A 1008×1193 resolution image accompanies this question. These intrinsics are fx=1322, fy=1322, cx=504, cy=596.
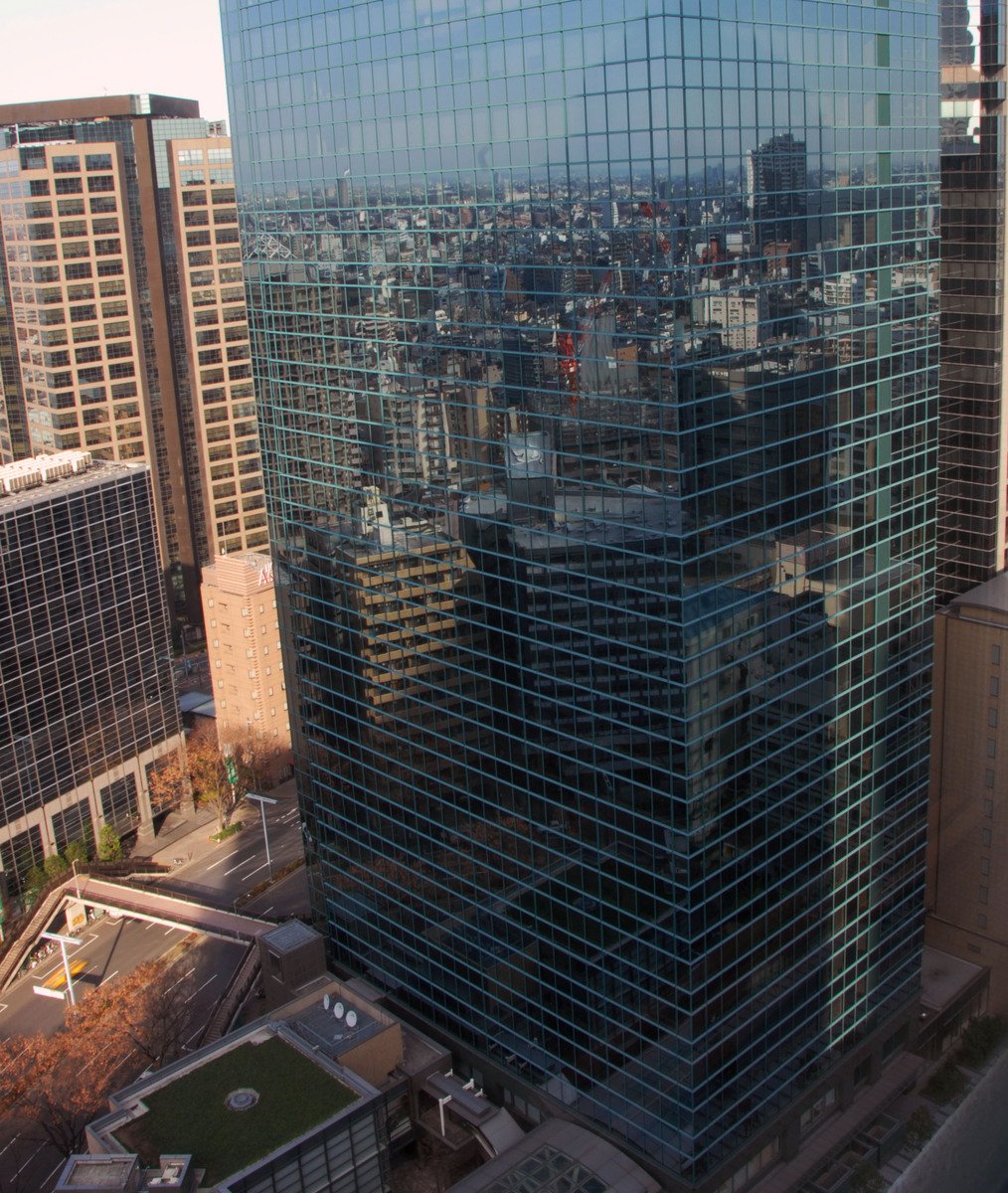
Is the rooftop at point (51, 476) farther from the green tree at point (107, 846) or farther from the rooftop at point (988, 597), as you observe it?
the rooftop at point (988, 597)

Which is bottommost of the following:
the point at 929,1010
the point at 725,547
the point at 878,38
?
the point at 929,1010

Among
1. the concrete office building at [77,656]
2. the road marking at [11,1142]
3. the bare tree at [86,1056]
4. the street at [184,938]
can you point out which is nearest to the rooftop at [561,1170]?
the bare tree at [86,1056]

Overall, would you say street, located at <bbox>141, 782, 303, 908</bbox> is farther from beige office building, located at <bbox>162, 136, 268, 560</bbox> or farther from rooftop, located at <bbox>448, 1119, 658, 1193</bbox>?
rooftop, located at <bbox>448, 1119, 658, 1193</bbox>

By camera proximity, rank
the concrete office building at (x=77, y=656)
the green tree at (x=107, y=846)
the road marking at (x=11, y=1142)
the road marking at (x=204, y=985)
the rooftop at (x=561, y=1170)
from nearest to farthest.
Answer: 1. the rooftop at (x=561, y=1170)
2. the road marking at (x=11, y=1142)
3. the road marking at (x=204, y=985)
4. the concrete office building at (x=77, y=656)
5. the green tree at (x=107, y=846)

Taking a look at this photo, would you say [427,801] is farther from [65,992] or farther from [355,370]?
[65,992]

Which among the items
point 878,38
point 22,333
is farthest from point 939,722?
point 22,333
